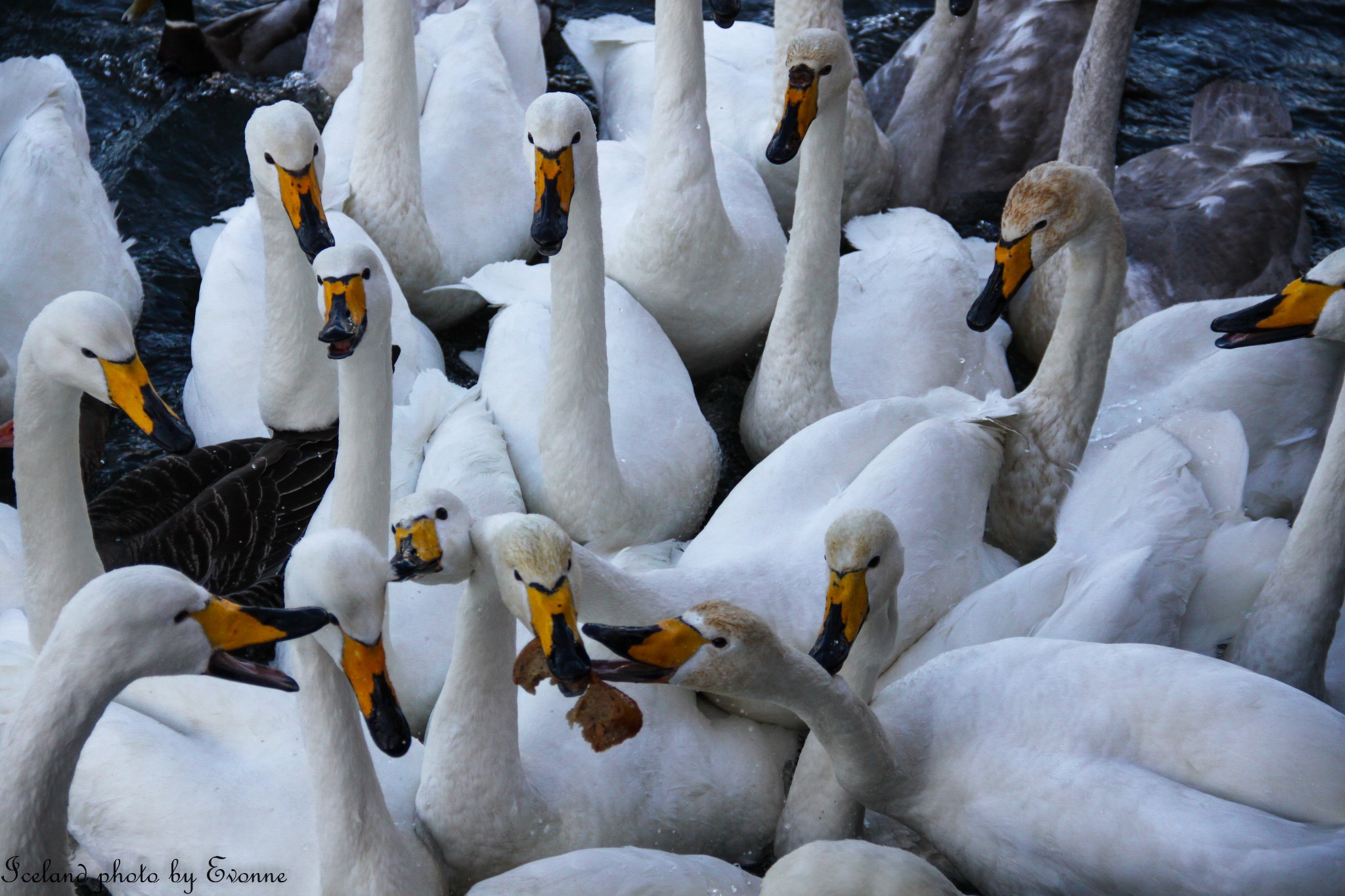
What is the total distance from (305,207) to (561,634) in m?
2.19

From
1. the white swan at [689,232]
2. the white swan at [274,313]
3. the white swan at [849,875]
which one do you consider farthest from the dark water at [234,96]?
the white swan at [849,875]

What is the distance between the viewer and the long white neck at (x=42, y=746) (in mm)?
3111

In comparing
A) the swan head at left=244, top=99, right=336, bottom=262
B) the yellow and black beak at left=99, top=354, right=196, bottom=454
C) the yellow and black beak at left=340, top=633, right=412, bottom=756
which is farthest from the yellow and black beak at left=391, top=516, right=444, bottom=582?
the swan head at left=244, top=99, right=336, bottom=262

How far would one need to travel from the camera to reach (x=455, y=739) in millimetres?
3994

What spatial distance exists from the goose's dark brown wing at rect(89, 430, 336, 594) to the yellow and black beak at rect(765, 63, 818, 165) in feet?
6.80

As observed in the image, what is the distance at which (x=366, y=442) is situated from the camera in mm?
4434

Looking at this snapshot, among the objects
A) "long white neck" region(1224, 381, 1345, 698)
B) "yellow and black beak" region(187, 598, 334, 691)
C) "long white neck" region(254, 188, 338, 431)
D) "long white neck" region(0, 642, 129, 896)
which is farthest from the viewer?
"long white neck" region(254, 188, 338, 431)

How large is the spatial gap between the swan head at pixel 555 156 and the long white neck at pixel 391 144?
1778mm

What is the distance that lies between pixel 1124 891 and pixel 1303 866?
472 millimetres

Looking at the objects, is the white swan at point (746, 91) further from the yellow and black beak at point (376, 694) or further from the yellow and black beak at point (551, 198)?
the yellow and black beak at point (376, 694)

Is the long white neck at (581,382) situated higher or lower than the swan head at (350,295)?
lower

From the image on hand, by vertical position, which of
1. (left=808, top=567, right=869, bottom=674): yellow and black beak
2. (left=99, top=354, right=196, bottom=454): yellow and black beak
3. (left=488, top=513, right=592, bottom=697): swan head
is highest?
(left=99, top=354, right=196, bottom=454): yellow and black beak

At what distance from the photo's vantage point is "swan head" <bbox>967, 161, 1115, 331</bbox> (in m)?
4.97

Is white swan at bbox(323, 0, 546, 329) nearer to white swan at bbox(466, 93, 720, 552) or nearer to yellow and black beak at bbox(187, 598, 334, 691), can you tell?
white swan at bbox(466, 93, 720, 552)
